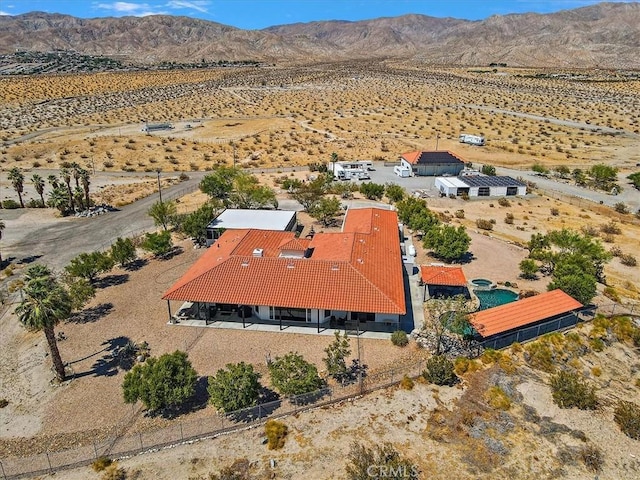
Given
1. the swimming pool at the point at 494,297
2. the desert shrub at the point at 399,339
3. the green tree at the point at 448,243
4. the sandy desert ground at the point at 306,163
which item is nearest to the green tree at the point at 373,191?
the sandy desert ground at the point at 306,163

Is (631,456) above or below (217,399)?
below

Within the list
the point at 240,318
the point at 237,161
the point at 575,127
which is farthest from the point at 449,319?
the point at 575,127

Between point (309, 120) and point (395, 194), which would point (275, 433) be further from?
point (309, 120)

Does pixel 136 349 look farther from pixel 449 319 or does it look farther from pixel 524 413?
pixel 524 413

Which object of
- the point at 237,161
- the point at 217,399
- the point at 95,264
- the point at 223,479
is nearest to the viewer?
the point at 223,479

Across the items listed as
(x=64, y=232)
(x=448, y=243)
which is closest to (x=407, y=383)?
(x=448, y=243)

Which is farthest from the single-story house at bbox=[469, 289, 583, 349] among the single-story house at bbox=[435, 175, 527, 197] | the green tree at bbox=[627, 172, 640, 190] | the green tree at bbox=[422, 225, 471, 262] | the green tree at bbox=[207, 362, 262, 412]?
the green tree at bbox=[627, 172, 640, 190]

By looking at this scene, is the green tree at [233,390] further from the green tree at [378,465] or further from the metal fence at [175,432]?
the green tree at [378,465]
